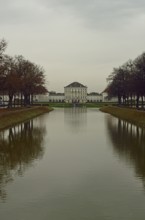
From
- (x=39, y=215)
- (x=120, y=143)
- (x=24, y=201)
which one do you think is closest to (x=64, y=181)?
(x=24, y=201)

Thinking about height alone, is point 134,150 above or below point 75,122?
above

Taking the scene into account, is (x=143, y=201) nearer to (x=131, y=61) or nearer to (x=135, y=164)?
(x=135, y=164)

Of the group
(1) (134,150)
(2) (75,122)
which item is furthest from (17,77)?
(1) (134,150)

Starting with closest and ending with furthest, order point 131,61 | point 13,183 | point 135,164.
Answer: point 13,183
point 135,164
point 131,61

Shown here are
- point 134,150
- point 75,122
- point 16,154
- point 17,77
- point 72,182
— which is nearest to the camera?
point 72,182

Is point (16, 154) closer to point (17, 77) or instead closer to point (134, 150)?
point (134, 150)

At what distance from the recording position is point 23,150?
2491cm

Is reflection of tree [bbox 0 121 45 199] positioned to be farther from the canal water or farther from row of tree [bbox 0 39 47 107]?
row of tree [bbox 0 39 47 107]

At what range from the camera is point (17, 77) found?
72.1 meters

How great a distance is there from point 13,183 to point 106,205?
4.28 m

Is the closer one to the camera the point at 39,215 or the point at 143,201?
the point at 39,215

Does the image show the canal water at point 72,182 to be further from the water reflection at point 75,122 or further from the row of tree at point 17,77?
the row of tree at point 17,77

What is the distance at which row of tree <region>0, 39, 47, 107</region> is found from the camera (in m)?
61.1

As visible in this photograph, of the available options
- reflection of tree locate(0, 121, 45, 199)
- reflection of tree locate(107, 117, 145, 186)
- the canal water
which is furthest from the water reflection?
the canal water
